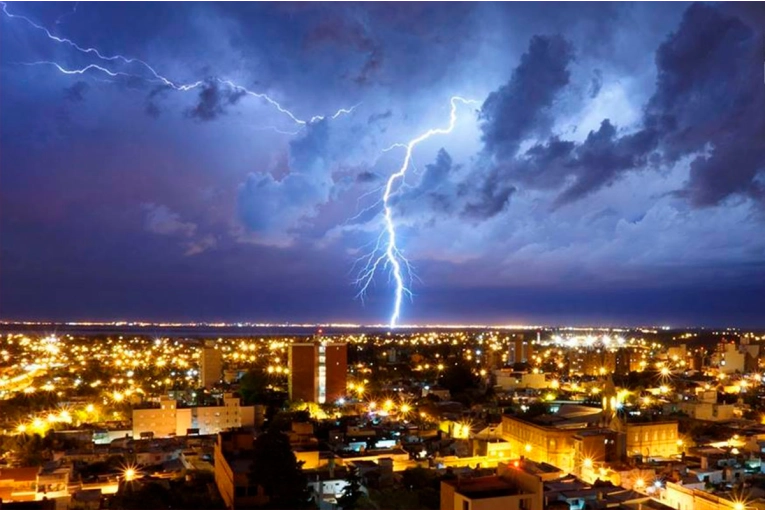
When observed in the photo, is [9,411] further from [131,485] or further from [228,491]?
[228,491]

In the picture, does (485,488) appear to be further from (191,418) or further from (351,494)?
(191,418)

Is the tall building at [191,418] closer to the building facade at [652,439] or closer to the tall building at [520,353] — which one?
the building facade at [652,439]

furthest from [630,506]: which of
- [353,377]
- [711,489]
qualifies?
[353,377]

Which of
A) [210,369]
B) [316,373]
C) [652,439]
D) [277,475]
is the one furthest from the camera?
[210,369]

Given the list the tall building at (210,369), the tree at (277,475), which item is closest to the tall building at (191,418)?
the tree at (277,475)

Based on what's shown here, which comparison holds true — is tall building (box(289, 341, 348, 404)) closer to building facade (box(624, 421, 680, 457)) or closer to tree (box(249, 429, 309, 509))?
building facade (box(624, 421, 680, 457))

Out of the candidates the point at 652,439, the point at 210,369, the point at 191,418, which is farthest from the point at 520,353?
the point at 191,418
